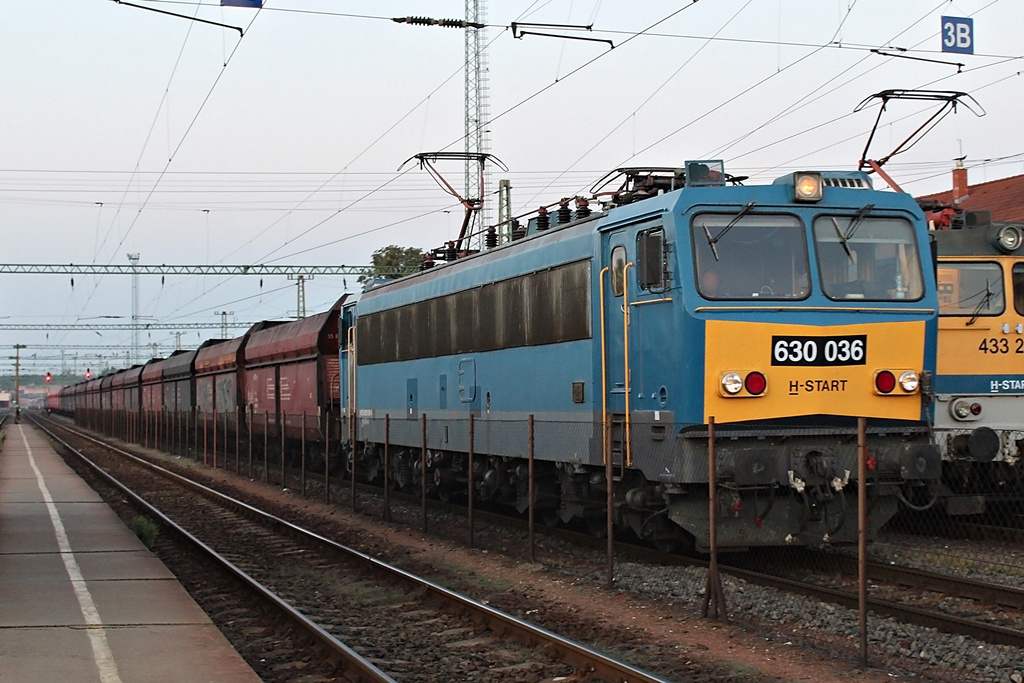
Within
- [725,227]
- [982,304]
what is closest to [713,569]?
[725,227]

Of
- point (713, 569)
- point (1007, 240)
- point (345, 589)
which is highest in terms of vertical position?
point (1007, 240)

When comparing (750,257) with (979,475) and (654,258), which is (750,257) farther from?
(979,475)

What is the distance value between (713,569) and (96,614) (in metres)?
5.35

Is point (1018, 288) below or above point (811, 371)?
above

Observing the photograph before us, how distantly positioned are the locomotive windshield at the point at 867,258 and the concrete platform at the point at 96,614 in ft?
21.4

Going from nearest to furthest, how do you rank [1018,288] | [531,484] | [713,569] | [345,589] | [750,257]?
1. [713,569]
2. [750,257]
3. [345,589]
4. [531,484]
5. [1018,288]

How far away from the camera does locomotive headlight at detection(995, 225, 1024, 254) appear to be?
15367 mm

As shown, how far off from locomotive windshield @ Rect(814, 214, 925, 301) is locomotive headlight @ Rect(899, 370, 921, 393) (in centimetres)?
74

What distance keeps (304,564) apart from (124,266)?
41487 mm

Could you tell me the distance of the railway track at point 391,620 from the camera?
873 cm

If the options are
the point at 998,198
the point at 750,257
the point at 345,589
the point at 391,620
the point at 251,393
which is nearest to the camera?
the point at 391,620

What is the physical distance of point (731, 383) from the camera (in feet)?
36.6

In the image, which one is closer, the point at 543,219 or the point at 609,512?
the point at 609,512

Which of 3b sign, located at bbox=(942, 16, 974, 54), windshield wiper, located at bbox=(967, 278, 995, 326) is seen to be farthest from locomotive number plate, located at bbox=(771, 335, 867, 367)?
3b sign, located at bbox=(942, 16, 974, 54)
